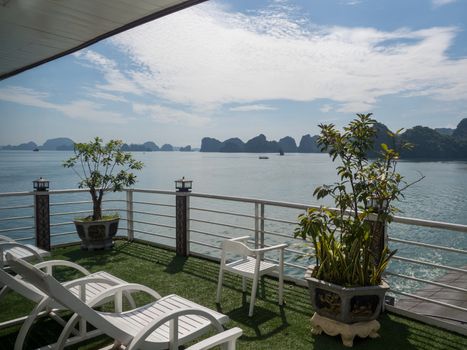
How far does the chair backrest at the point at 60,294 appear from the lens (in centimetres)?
197

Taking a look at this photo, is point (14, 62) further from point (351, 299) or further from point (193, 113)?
point (193, 113)

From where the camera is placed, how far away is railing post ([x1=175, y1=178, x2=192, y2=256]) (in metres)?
5.72

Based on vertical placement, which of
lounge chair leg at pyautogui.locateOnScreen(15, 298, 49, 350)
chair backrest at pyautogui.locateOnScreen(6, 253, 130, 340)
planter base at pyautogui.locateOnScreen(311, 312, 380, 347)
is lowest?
planter base at pyautogui.locateOnScreen(311, 312, 380, 347)

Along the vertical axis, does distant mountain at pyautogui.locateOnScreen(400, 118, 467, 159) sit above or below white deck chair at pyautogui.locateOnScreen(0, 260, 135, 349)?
above

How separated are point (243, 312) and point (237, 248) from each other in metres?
0.70

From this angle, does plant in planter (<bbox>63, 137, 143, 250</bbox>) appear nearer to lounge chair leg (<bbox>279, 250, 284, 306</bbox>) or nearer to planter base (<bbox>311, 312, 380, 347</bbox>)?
lounge chair leg (<bbox>279, 250, 284, 306</bbox>)

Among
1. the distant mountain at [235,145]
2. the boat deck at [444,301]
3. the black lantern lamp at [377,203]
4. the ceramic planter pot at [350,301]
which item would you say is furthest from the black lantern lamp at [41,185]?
the distant mountain at [235,145]

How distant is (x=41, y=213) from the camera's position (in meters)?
5.99

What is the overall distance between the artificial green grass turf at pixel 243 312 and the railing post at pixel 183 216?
0.22 metres

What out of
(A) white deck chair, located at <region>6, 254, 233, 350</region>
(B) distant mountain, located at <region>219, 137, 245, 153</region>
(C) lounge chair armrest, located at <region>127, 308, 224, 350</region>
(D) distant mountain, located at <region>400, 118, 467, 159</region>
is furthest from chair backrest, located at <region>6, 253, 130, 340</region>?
(B) distant mountain, located at <region>219, 137, 245, 153</region>

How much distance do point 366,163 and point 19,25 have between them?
3624mm

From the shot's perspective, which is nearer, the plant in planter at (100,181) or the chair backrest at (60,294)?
the chair backrest at (60,294)

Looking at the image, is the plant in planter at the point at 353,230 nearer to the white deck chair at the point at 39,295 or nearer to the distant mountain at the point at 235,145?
the white deck chair at the point at 39,295

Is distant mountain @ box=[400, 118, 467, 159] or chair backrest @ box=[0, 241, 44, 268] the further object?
distant mountain @ box=[400, 118, 467, 159]
